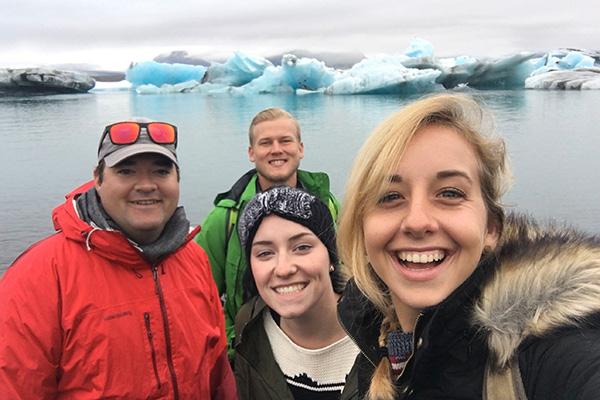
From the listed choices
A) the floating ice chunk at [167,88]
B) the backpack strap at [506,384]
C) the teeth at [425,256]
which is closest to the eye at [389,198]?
the teeth at [425,256]

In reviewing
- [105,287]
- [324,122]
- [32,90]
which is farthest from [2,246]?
[32,90]

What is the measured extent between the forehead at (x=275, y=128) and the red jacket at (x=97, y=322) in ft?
4.70

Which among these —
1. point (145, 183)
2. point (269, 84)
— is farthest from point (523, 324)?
point (269, 84)

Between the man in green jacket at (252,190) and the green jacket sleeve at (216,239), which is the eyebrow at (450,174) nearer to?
the man in green jacket at (252,190)

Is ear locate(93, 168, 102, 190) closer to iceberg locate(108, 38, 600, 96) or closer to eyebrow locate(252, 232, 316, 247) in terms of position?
eyebrow locate(252, 232, 316, 247)

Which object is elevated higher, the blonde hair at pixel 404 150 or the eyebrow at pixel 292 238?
the blonde hair at pixel 404 150

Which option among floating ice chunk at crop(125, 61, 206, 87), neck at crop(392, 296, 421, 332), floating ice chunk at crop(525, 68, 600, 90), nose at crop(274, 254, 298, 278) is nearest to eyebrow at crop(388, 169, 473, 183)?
neck at crop(392, 296, 421, 332)

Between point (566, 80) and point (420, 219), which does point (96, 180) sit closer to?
point (420, 219)

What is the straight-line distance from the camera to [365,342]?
1.34m

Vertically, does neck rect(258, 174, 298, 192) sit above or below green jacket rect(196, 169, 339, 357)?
above

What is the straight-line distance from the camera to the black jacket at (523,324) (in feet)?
2.79

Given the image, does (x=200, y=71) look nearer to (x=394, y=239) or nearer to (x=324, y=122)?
(x=324, y=122)

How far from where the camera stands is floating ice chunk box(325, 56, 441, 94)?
1212 inches

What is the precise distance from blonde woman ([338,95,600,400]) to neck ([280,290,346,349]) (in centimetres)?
72
